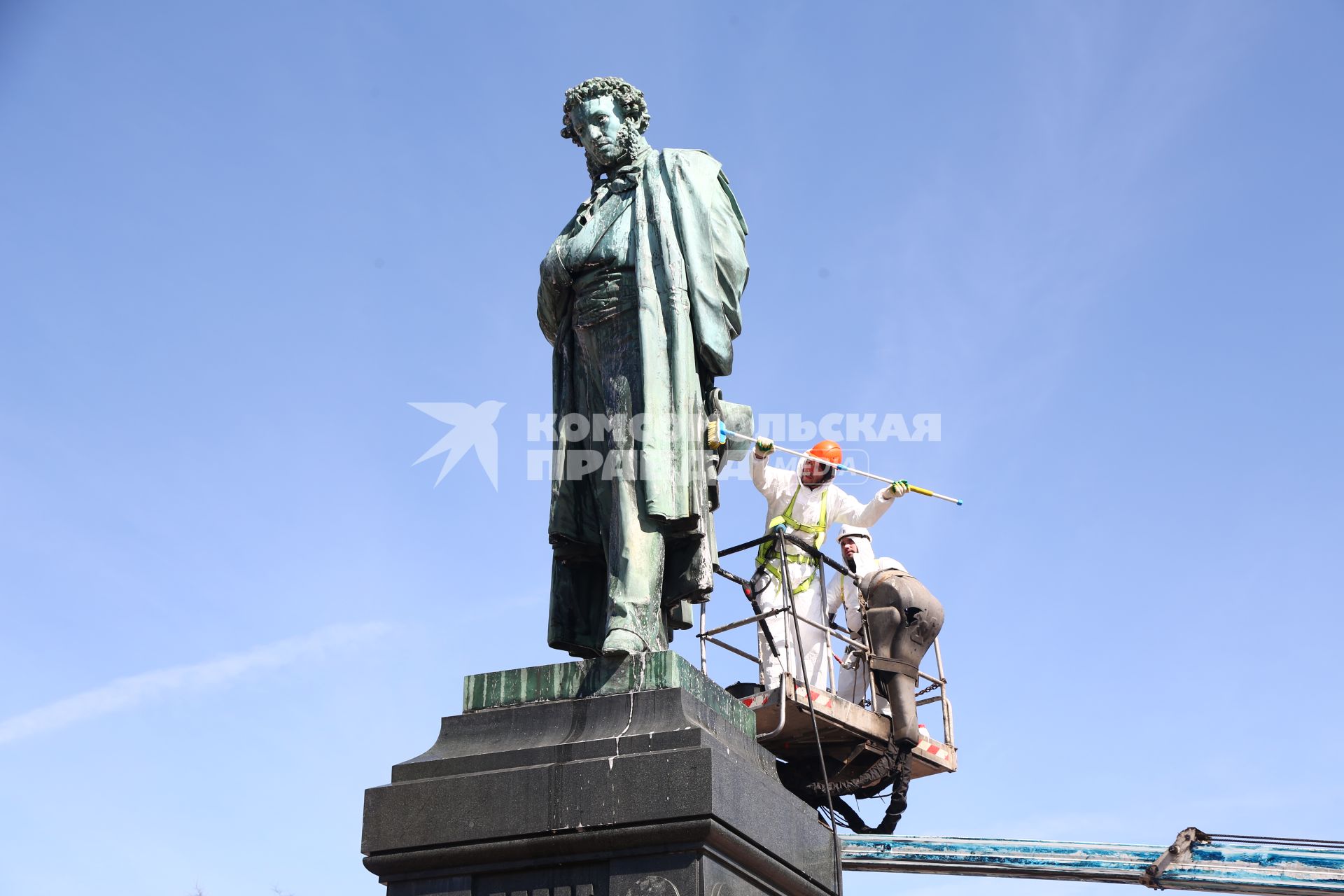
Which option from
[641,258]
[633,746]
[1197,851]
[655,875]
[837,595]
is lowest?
[655,875]

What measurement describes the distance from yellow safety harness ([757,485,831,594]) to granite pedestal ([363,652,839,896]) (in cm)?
592

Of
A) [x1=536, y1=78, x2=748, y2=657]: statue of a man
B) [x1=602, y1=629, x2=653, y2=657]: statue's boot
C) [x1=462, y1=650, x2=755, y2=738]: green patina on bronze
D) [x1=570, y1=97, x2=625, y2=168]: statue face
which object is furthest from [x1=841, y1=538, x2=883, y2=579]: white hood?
[x1=602, y1=629, x2=653, y2=657]: statue's boot

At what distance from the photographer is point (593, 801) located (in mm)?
6398

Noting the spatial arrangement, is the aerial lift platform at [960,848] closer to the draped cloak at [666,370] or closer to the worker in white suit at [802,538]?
the worker in white suit at [802,538]

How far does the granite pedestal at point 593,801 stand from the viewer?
6270 millimetres

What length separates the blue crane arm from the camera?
13.5 m

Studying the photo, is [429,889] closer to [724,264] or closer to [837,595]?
[724,264]

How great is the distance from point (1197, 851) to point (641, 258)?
894cm

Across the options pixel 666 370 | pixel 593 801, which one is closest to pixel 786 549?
pixel 666 370

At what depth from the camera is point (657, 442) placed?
25.1ft

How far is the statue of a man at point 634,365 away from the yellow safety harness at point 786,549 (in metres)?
5.03

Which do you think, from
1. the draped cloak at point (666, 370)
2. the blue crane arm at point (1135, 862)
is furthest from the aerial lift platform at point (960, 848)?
the draped cloak at point (666, 370)

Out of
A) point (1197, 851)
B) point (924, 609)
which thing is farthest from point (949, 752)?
point (1197, 851)

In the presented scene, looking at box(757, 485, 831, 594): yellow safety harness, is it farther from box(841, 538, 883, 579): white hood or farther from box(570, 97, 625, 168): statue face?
box(570, 97, 625, 168): statue face
